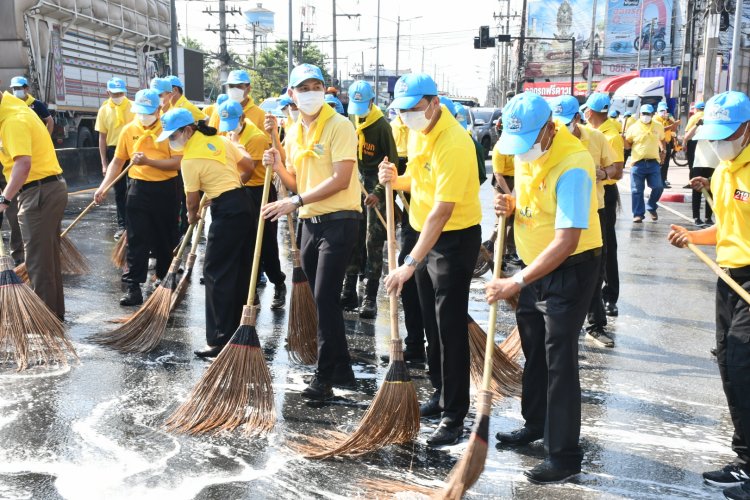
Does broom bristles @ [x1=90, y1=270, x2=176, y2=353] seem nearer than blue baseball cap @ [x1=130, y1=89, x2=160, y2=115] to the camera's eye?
Yes

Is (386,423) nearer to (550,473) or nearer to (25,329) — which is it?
(550,473)

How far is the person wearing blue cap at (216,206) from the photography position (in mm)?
5848

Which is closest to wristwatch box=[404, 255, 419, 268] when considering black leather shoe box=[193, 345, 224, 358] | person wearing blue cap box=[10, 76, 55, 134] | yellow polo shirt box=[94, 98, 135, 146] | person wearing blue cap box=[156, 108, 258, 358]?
person wearing blue cap box=[156, 108, 258, 358]

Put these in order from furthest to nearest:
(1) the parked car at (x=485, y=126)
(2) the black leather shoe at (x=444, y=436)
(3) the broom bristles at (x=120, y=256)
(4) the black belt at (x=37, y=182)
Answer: (1) the parked car at (x=485, y=126)
(3) the broom bristles at (x=120, y=256)
(4) the black belt at (x=37, y=182)
(2) the black leather shoe at (x=444, y=436)

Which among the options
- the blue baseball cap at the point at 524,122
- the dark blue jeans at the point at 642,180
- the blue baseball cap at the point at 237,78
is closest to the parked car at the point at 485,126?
the dark blue jeans at the point at 642,180

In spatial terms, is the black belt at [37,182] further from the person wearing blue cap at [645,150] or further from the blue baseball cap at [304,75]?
the person wearing blue cap at [645,150]

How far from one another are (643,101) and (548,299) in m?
33.6

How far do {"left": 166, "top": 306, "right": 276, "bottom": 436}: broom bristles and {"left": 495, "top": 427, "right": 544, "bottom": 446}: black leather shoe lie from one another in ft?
4.19

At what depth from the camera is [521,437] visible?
14.6ft

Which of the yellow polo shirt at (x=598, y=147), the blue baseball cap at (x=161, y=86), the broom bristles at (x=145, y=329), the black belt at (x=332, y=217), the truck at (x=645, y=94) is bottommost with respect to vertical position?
the broom bristles at (x=145, y=329)

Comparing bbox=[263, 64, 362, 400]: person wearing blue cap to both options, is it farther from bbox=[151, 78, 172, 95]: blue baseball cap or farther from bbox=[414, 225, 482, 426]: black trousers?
bbox=[151, 78, 172, 95]: blue baseball cap

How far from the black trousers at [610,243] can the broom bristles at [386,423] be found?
3.03m

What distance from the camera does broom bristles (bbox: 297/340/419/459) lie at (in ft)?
14.0

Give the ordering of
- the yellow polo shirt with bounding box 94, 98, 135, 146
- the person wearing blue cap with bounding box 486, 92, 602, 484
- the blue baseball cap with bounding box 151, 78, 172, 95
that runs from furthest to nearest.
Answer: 1. the yellow polo shirt with bounding box 94, 98, 135, 146
2. the blue baseball cap with bounding box 151, 78, 172, 95
3. the person wearing blue cap with bounding box 486, 92, 602, 484
